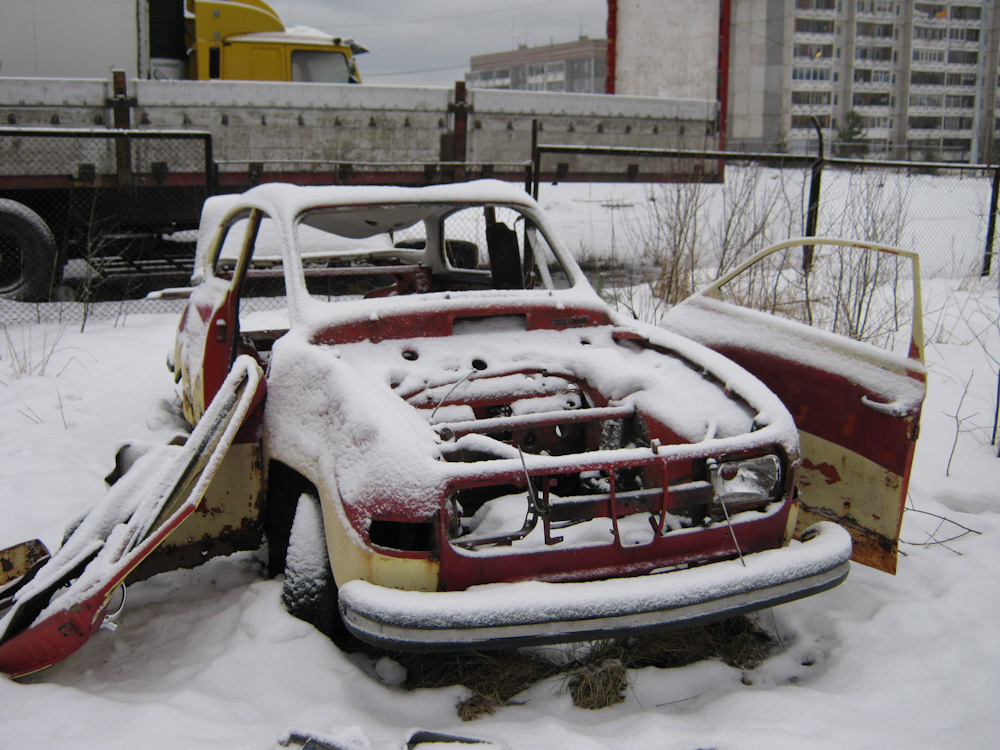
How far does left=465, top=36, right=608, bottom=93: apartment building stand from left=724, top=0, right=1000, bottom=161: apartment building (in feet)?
93.7

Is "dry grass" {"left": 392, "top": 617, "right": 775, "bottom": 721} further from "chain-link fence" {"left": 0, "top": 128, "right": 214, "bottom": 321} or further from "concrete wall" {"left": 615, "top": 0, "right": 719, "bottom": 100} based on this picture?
"concrete wall" {"left": 615, "top": 0, "right": 719, "bottom": 100}

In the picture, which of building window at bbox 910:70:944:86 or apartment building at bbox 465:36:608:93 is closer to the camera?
building window at bbox 910:70:944:86

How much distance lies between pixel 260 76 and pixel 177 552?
9251mm

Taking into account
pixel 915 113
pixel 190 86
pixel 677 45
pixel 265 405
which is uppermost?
pixel 915 113

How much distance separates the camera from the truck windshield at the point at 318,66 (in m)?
10.8

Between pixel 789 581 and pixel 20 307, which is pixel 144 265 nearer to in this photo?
pixel 20 307

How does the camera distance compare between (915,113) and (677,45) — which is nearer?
(677,45)

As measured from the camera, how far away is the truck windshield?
10773 mm

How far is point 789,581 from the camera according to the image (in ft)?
7.80

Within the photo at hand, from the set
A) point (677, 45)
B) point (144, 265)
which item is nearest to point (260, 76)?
point (144, 265)

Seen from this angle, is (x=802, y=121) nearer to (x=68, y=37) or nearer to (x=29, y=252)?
(x=68, y=37)

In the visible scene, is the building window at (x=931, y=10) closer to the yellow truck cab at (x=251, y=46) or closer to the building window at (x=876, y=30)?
the building window at (x=876, y=30)

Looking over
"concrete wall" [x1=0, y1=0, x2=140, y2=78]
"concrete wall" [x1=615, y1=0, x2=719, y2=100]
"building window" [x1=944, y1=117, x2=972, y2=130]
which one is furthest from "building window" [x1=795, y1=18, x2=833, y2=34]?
"concrete wall" [x1=0, y1=0, x2=140, y2=78]

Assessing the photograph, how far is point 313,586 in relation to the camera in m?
2.54
